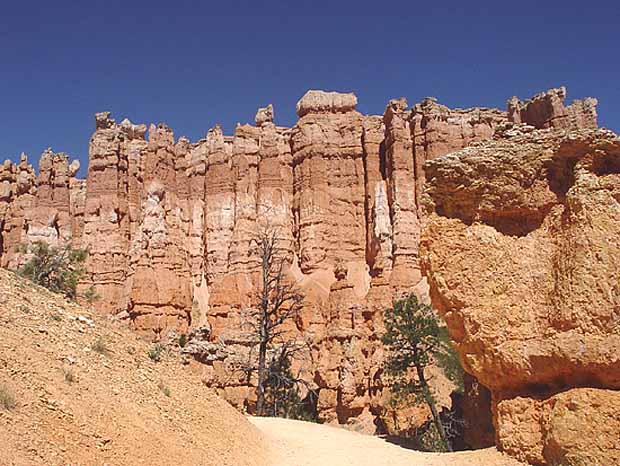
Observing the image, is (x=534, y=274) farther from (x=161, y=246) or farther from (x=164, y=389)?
(x=161, y=246)

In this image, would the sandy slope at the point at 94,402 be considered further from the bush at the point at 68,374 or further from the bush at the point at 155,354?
the bush at the point at 155,354

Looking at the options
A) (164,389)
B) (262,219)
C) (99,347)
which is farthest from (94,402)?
(262,219)

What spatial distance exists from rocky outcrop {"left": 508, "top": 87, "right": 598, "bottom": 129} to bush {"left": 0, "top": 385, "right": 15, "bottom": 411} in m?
40.0

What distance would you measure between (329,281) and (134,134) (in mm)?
24161

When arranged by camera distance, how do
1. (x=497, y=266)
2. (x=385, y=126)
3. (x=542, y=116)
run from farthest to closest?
(x=385, y=126) → (x=542, y=116) → (x=497, y=266)

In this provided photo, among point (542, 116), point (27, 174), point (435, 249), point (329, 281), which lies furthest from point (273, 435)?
point (27, 174)

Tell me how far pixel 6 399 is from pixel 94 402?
56.1 inches

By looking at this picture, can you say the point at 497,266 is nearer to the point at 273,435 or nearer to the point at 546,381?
the point at 546,381

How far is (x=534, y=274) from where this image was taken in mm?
9617

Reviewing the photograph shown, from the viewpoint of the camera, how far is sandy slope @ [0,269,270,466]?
6.82 metres

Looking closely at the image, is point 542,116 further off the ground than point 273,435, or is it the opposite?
point 542,116

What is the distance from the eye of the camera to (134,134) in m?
55.0

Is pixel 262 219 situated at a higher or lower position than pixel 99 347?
higher

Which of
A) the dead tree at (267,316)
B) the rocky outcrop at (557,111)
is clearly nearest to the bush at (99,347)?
the dead tree at (267,316)
